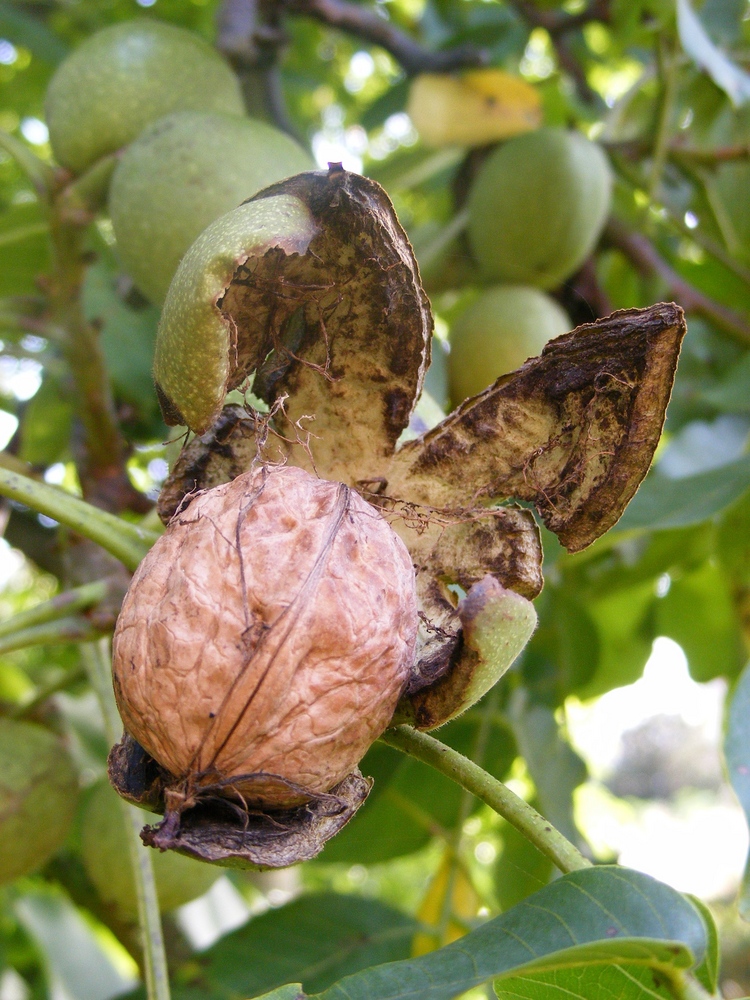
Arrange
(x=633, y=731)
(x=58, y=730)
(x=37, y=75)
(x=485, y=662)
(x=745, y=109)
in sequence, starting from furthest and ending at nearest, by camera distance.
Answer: (x=633, y=731) → (x=37, y=75) → (x=745, y=109) → (x=58, y=730) → (x=485, y=662)

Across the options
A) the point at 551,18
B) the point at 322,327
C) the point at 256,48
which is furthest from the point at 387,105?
the point at 322,327

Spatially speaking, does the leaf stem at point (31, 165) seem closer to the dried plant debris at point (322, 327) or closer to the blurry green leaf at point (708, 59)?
the dried plant debris at point (322, 327)

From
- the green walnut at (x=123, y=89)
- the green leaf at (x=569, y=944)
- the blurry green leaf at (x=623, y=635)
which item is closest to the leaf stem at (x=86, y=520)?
the green leaf at (x=569, y=944)

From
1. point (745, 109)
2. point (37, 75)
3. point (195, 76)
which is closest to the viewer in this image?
point (195, 76)

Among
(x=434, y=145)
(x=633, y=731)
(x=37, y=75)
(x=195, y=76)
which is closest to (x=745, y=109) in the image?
(x=434, y=145)

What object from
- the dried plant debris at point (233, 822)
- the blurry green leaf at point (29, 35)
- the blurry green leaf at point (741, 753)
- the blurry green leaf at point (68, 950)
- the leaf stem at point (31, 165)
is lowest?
the blurry green leaf at point (68, 950)

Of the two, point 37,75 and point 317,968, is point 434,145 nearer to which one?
point 37,75

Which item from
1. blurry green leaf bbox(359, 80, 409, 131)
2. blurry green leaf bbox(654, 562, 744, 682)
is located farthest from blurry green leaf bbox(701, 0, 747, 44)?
blurry green leaf bbox(654, 562, 744, 682)
